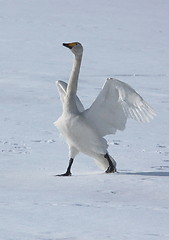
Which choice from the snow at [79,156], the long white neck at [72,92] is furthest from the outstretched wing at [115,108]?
the snow at [79,156]

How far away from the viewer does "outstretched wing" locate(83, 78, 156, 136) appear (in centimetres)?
651

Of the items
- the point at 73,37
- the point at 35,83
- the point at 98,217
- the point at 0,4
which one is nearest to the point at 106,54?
the point at 73,37

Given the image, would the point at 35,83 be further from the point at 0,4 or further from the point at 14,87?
the point at 0,4

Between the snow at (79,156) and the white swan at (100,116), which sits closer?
the snow at (79,156)

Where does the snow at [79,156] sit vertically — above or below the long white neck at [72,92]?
below

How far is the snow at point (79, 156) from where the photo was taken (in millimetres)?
4480

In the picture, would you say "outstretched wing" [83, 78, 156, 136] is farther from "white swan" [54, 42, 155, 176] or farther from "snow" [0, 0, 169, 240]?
"snow" [0, 0, 169, 240]

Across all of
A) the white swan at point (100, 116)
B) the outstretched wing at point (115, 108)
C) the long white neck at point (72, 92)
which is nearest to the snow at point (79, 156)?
the white swan at point (100, 116)

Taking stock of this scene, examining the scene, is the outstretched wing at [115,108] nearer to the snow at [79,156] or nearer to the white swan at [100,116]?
the white swan at [100,116]

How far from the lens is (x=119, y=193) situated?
17.7 feet

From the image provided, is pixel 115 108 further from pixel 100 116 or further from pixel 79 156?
pixel 79 156

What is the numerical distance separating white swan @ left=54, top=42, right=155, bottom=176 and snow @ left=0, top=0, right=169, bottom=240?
9.0 inches

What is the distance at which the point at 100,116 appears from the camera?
6.62 m

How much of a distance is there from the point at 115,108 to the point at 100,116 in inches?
5.7
